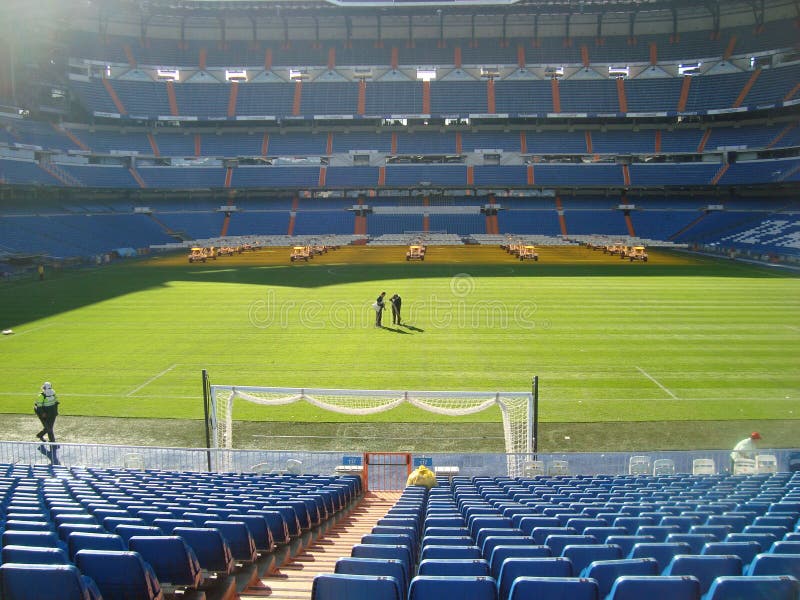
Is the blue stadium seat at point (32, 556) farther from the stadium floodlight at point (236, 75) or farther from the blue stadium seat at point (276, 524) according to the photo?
the stadium floodlight at point (236, 75)

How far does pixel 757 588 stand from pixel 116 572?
4.22 m

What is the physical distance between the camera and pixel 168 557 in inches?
202

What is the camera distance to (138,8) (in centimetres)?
7788

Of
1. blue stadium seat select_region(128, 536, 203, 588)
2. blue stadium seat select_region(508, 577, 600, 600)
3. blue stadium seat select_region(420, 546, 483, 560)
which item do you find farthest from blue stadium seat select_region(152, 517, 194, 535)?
blue stadium seat select_region(508, 577, 600, 600)

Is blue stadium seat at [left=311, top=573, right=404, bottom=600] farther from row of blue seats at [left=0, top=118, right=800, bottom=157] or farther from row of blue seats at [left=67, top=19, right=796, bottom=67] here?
row of blue seats at [left=67, top=19, right=796, bottom=67]

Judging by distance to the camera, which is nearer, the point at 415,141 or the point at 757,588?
the point at 757,588

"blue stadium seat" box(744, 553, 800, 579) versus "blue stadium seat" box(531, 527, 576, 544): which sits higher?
"blue stadium seat" box(744, 553, 800, 579)

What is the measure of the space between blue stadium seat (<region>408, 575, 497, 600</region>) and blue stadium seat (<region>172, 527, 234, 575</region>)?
8.79 feet

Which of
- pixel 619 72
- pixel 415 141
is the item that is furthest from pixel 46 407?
pixel 619 72

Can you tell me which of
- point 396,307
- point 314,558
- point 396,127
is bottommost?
point 314,558

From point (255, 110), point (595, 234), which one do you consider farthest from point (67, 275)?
point (595, 234)

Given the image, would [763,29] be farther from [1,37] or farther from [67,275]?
[1,37]

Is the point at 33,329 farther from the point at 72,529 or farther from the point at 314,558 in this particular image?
the point at 72,529

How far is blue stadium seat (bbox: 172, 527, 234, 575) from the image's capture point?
18.6 ft
